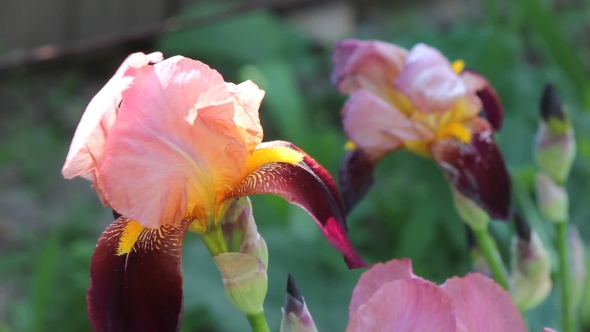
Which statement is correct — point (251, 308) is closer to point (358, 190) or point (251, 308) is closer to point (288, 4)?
point (358, 190)

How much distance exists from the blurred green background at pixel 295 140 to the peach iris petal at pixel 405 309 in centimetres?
60

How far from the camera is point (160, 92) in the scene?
39cm

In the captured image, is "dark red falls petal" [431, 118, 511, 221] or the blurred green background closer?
"dark red falls petal" [431, 118, 511, 221]

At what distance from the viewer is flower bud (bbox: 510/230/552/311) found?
0.62m

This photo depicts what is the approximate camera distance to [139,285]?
39 cm

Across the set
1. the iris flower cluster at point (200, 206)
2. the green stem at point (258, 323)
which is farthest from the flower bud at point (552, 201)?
the green stem at point (258, 323)

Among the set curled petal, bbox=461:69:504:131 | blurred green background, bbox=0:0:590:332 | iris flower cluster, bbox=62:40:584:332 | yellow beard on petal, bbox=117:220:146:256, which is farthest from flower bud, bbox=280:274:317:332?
blurred green background, bbox=0:0:590:332

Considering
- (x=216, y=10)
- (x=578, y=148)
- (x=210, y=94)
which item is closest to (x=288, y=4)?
(x=216, y=10)

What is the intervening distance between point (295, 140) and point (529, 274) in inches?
43.8

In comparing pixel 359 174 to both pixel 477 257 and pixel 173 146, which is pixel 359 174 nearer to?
pixel 477 257

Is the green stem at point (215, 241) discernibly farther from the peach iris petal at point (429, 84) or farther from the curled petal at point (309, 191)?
the peach iris petal at point (429, 84)

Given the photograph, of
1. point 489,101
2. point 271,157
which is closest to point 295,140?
point 489,101

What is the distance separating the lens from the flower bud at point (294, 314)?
43 cm

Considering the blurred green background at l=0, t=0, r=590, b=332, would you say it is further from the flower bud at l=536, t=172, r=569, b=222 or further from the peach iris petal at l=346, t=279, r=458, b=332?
the peach iris petal at l=346, t=279, r=458, b=332
